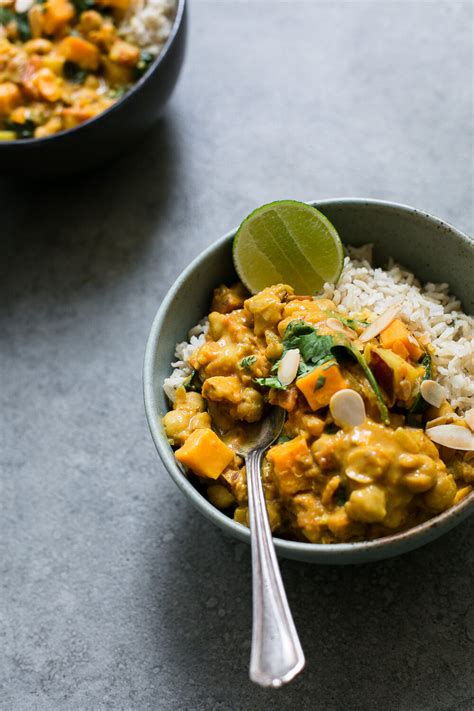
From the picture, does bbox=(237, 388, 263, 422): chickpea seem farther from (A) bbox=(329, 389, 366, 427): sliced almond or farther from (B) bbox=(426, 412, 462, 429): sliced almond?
(B) bbox=(426, 412, 462, 429): sliced almond

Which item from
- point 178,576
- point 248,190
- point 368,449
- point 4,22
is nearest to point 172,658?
point 178,576

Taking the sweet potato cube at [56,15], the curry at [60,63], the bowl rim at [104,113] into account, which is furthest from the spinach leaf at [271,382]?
the sweet potato cube at [56,15]

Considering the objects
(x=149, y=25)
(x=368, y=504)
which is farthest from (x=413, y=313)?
(x=149, y=25)

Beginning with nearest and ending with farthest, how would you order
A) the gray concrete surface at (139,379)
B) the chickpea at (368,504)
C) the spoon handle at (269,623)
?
the spoon handle at (269,623)
the chickpea at (368,504)
the gray concrete surface at (139,379)

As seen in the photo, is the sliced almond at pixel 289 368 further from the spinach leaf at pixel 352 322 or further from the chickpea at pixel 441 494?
the chickpea at pixel 441 494

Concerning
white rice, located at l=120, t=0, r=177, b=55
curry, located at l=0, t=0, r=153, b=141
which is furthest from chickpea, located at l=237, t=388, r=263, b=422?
white rice, located at l=120, t=0, r=177, b=55

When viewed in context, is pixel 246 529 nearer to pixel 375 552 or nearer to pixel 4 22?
pixel 375 552
